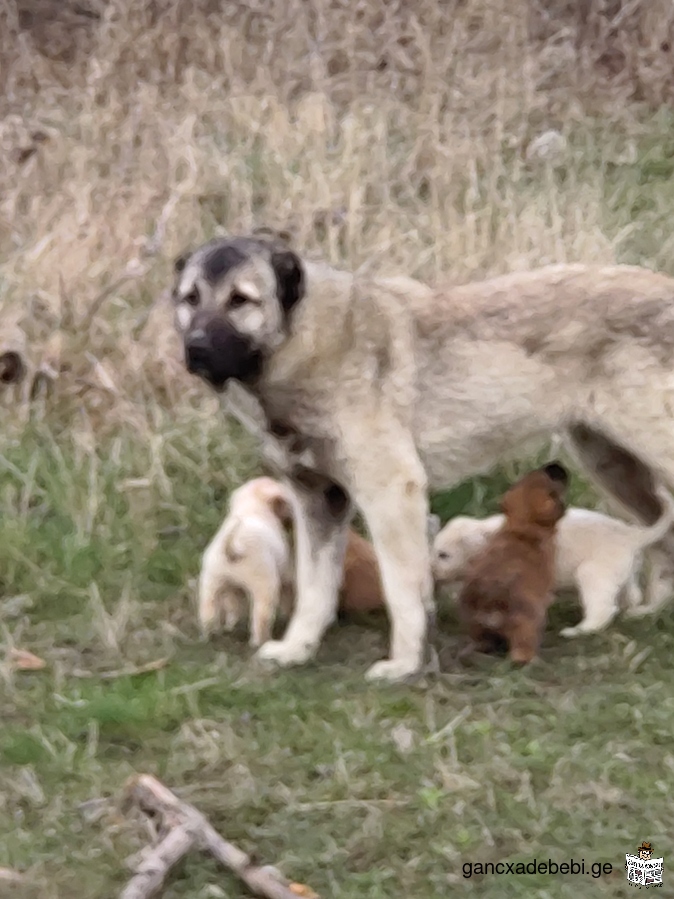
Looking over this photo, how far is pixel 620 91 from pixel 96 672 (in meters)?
7.38

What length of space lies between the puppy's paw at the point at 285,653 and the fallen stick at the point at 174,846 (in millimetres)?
941

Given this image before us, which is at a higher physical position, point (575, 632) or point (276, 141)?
point (276, 141)

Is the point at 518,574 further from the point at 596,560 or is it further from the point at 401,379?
the point at 401,379

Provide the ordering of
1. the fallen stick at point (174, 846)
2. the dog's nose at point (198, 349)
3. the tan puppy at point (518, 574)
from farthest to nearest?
the tan puppy at point (518, 574), the dog's nose at point (198, 349), the fallen stick at point (174, 846)

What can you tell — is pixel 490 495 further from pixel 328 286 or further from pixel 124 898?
pixel 124 898

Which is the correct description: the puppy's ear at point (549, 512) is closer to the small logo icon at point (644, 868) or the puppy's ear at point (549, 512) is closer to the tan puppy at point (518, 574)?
the tan puppy at point (518, 574)

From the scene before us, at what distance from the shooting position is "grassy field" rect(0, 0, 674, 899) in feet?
11.0

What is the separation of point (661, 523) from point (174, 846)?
7.32 feet

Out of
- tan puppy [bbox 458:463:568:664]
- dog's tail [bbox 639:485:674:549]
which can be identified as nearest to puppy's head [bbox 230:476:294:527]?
tan puppy [bbox 458:463:568:664]

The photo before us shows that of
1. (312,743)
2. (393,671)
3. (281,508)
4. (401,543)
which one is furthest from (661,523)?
(312,743)

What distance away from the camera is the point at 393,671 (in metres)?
4.16

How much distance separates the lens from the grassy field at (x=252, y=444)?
11.0 feet

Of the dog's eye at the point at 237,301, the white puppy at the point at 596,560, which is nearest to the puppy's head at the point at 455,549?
the white puppy at the point at 596,560

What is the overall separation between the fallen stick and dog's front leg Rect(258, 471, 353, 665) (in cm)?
106
